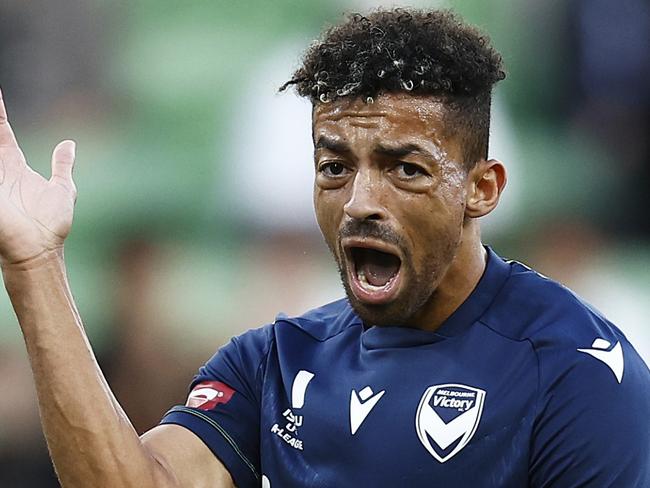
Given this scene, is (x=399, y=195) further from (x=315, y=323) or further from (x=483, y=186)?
(x=315, y=323)

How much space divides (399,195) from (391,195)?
19 mm

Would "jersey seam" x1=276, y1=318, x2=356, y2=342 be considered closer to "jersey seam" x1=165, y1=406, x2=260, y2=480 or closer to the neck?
the neck

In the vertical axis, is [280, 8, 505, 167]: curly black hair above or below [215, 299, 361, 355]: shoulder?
above

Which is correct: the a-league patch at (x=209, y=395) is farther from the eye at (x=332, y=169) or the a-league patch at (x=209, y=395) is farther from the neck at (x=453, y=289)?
the eye at (x=332, y=169)

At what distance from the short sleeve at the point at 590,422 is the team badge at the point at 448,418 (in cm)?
15

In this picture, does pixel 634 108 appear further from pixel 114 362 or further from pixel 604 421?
pixel 604 421

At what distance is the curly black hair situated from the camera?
272 cm

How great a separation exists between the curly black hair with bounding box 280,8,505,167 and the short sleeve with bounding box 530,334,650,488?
21.7 inches

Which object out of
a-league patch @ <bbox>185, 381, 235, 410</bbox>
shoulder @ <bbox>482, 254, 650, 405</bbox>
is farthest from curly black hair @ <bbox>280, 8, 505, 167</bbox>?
a-league patch @ <bbox>185, 381, 235, 410</bbox>

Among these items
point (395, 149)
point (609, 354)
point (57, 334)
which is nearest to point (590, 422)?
point (609, 354)

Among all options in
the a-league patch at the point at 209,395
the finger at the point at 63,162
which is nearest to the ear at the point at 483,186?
the a-league patch at the point at 209,395

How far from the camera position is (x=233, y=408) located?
119 inches

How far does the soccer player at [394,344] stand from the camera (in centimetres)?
256

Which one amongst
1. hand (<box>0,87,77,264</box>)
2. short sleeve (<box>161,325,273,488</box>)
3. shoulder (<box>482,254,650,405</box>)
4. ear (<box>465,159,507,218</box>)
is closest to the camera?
hand (<box>0,87,77,264</box>)
